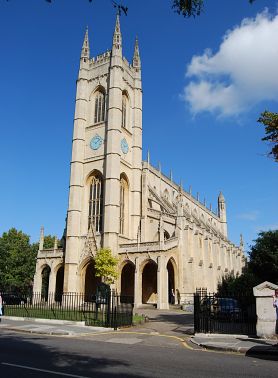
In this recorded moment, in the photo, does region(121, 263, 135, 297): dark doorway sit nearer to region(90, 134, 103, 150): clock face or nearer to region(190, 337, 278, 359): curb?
region(90, 134, 103, 150): clock face

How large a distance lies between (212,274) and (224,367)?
41040 mm

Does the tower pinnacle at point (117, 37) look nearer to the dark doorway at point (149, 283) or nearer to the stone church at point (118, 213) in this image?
the stone church at point (118, 213)

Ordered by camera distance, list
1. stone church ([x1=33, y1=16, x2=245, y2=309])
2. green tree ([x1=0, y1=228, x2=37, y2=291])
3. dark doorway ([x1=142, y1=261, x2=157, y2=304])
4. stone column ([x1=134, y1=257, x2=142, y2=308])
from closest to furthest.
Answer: stone column ([x1=134, y1=257, x2=142, y2=308]), stone church ([x1=33, y1=16, x2=245, y2=309]), dark doorway ([x1=142, y1=261, x2=157, y2=304]), green tree ([x1=0, y1=228, x2=37, y2=291])

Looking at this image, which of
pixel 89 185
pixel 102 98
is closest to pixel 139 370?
pixel 89 185

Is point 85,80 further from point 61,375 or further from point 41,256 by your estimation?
point 61,375

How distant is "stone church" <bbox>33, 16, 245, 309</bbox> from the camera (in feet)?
122

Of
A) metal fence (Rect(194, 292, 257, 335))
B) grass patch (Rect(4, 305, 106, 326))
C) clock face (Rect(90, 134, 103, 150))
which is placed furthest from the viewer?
clock face (Rect(90, 134, 103, 150))

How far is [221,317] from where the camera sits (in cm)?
1570

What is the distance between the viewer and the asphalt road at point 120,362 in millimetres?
7141

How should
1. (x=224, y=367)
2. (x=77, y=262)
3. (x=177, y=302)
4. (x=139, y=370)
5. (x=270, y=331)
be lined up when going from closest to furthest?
(x=139, y=370)
(x=224, y=367)
(x=270, y=331)
(x=177, y=302)
(x=77, y=262)

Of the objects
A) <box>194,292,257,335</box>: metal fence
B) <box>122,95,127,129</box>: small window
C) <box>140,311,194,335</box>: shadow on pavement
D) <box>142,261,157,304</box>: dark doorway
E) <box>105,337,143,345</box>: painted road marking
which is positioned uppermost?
<box>122,95,127,129</box>: small window

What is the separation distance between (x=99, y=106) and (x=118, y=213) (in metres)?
13.6

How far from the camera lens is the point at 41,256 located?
42594 mm

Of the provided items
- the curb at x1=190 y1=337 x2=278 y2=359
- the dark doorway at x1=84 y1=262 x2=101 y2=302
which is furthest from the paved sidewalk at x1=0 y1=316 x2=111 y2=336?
the dark doorway at x1=84 y1=262 x2=101 y2=302
